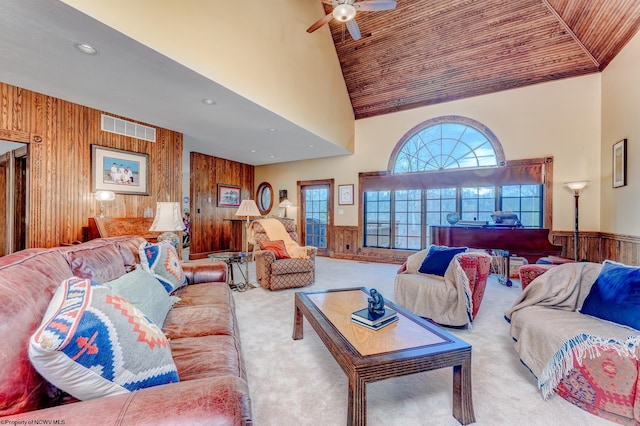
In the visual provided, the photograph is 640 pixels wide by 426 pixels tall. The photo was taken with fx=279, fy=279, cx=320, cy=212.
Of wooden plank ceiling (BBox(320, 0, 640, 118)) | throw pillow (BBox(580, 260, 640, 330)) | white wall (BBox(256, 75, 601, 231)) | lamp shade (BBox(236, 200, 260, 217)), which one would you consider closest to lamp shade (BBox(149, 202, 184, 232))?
lamp shade (BBox(236, 200, 260, 217))

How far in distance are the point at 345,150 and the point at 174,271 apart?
15.9 ft

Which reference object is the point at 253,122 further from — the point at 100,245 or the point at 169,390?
the point at 169,390

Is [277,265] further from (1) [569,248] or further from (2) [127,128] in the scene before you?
(1) [569,248]

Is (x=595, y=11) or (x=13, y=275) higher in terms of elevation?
(x=595, y=11)

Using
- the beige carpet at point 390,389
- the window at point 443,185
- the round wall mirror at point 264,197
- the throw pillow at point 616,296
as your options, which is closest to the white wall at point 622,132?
the window at point 443,185

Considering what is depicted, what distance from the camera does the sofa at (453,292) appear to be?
102 inches

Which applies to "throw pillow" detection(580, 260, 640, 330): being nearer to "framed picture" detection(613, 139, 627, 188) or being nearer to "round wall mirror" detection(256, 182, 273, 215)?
"framed picture" detection(613, 139, 627, 188)

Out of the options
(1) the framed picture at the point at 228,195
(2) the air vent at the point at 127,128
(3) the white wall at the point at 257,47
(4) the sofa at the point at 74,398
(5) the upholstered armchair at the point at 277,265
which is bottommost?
(5) the upholstered armchair at the point at 277,265

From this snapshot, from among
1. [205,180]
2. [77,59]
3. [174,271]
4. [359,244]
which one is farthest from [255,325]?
[205,180]

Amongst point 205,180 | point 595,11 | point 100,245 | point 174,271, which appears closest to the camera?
point 100,245

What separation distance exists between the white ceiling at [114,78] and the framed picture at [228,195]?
2.26m

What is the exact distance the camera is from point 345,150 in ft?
21.0

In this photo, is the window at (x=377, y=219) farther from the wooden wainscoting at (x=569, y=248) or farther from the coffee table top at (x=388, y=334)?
the coffee table top at (x=388, y=334)

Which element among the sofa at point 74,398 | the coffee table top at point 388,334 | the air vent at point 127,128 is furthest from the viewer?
the air vent at point 127,128
